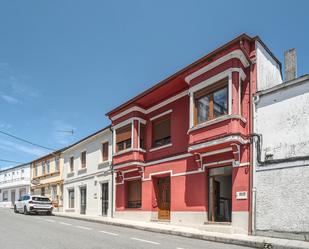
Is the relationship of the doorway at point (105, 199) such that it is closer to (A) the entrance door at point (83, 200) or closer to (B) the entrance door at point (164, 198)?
(A) the entrance door at point (83, 200)

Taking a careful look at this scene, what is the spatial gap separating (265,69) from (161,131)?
684 centimetres

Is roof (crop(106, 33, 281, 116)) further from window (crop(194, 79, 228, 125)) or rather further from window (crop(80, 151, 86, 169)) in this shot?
window (crop(80, 151, 86, 169))

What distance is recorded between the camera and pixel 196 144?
15234 millimetres

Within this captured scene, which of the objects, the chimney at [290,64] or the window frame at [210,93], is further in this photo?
the chimney at [290,64]

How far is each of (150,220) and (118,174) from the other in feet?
14.0

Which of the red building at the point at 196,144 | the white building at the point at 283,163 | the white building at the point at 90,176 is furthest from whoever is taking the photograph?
the white building at the point at 90,176

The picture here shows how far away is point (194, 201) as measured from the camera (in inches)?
631

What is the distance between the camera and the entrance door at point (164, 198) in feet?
60.5

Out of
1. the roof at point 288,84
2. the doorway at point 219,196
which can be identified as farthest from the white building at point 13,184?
the roof at point 288,84

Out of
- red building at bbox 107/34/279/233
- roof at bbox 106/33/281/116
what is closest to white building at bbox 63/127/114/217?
red building at bbox 107/34/279/233

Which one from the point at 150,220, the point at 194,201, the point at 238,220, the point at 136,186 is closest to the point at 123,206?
the point at 136,186

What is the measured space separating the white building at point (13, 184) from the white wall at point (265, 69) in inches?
1321

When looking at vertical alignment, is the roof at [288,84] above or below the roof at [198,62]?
below

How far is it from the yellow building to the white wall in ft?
73.5
